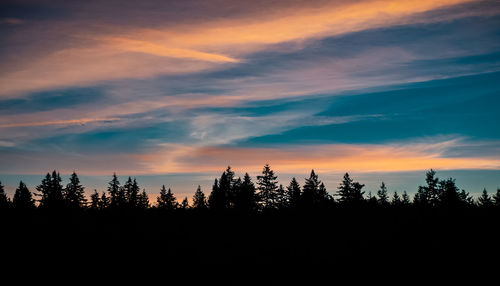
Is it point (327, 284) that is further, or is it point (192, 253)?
point (192, 253)

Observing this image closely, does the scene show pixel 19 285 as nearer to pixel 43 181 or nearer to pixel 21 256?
pixel 21 256

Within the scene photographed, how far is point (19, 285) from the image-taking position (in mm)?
20469

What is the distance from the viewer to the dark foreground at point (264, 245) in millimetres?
23641

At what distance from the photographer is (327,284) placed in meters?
21.4

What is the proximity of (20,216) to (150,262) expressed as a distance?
1818cm

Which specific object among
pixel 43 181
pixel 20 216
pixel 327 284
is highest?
pixel 43 181

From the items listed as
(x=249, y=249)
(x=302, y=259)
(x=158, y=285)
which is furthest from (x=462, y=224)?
(x=158, y=285)

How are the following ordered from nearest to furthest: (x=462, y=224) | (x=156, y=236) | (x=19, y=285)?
(x=19, y=285) → (x=462, y=224) → (x=156, y=236)

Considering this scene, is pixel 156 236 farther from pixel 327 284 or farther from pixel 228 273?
pixel 327 284

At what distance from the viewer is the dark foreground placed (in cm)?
2364

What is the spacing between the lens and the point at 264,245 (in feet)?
98.5

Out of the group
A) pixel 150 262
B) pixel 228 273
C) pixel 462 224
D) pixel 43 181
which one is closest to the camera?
pixel 228 273

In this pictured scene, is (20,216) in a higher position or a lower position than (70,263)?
higher

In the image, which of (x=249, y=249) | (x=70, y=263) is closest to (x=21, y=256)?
(x=70, y=263)
